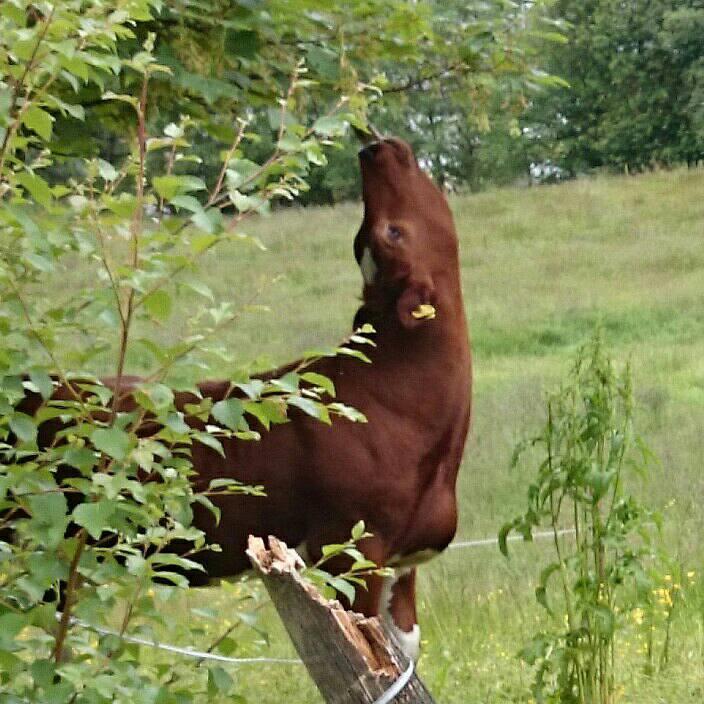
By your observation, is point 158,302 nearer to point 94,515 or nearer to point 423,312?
point 94,515

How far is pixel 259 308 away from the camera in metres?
1.67

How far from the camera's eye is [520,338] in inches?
293

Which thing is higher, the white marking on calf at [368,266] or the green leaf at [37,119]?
the green leaf at [37,119]

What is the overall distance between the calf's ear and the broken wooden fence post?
0.98 meters

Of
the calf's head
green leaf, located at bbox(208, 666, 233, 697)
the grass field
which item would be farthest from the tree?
green leaf, located at bbox(208, 666, 233, 697)

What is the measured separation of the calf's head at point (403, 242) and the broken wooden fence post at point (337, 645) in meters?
1.01

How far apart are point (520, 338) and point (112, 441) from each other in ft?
19.8

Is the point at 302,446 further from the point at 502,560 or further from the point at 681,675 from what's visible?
the point at 502,560

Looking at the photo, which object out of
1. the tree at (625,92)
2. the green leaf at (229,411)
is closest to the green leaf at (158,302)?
the green leaf at (229,411)

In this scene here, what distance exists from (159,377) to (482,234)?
7.04 meters

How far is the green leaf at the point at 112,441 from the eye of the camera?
153cm

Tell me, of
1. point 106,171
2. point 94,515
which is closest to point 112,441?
point 94,515

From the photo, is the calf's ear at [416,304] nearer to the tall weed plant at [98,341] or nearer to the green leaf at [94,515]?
the tall weed plant at [98,341]

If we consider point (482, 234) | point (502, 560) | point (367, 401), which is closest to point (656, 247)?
point (482, 234)
